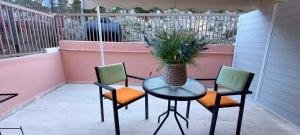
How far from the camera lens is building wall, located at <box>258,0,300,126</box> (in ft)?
7.06

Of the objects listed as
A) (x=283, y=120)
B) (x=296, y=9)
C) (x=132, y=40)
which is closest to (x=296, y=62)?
(x=296, y=9)

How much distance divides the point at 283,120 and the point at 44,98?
3.95m

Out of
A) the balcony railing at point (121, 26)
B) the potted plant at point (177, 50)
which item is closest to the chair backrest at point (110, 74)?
the potted plant at point (177, 50)

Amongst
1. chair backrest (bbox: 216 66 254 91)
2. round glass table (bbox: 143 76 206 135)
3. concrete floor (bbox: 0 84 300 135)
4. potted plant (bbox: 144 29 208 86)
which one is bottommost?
concrete floor (bbox: 0 84 300 135)

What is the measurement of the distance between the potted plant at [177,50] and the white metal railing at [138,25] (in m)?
1.84

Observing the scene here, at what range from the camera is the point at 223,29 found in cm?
351

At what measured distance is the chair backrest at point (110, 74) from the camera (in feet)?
6.67

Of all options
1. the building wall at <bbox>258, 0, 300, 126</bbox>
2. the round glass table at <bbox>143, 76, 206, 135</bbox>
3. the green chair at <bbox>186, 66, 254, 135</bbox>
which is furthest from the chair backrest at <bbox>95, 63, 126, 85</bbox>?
the building wall at <bbox>258, 0, 300, 126</bbox>

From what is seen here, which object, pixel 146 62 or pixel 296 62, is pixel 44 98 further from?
pixel 296 62

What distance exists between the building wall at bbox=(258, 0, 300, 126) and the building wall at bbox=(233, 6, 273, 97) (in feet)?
0.53

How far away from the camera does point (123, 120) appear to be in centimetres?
229

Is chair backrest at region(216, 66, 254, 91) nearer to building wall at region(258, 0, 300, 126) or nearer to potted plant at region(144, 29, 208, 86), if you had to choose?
potted plant at region(144, 29, 208, 86)

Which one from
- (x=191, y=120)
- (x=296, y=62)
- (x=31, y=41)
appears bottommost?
(x=191, y=120)

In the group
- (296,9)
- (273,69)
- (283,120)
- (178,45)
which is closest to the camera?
(178,45)
